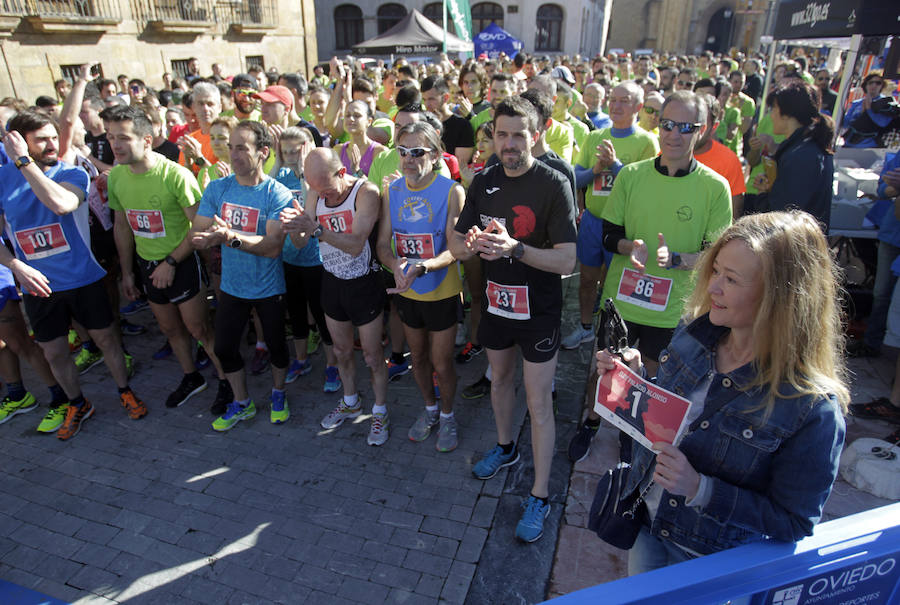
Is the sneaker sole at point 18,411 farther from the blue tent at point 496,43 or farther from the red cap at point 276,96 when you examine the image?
the blue tent at point 496,43

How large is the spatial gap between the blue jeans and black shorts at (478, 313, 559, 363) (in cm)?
332

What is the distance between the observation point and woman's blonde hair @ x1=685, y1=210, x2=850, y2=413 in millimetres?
1522

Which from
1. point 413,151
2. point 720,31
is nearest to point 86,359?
point 413,151

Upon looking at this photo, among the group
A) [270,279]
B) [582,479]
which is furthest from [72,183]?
[582,479]

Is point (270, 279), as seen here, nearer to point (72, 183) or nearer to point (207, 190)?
point (207, 190)

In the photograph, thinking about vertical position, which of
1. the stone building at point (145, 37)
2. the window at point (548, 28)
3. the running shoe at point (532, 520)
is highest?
the window at point (548, 28)

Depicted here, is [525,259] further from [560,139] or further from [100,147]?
[100,147]

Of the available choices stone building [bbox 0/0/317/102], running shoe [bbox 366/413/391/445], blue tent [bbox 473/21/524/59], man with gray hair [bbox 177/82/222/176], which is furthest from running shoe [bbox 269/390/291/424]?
blue tent [bbox 473/21/524/59]

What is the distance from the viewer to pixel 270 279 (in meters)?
3.93

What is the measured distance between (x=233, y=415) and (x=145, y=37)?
57.3ft

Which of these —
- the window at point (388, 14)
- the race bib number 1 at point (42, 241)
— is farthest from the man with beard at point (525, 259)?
the window at point (388, 14)

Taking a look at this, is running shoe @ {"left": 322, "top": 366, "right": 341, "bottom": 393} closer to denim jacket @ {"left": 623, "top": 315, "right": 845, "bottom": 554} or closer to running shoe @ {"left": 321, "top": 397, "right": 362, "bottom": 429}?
running shoe @ {"left": 321, "top": 397, "right": 362, "bottom": 429}

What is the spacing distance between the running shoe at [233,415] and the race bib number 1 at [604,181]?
3.24 m

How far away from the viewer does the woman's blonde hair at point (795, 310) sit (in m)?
1.52
